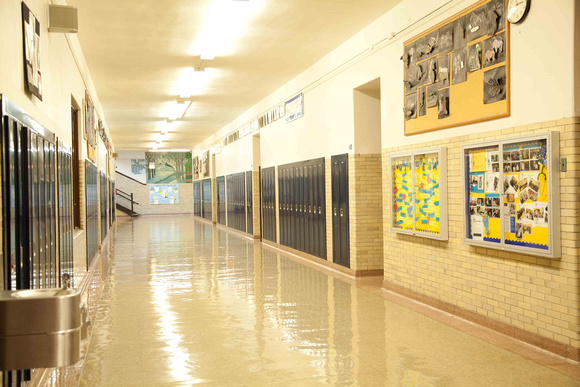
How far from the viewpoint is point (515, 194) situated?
16.3 ft

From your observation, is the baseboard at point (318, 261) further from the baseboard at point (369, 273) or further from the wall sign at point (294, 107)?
the wall sign at point (294, 107)

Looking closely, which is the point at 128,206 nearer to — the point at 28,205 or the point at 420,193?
the point at 420,193

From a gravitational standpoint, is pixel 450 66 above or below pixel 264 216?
above

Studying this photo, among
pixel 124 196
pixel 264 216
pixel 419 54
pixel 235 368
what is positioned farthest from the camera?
pixel 124 196

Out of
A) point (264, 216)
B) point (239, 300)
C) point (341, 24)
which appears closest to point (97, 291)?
point (239, 300)

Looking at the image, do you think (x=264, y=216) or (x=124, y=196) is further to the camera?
(x=124, y=196)

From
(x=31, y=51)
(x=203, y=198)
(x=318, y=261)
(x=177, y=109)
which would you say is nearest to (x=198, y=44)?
(x=318, y=261)

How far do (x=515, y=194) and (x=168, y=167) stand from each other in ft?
103

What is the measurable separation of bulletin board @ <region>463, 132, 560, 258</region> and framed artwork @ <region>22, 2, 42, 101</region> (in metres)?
4.07

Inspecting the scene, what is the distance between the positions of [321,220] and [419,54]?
446cm

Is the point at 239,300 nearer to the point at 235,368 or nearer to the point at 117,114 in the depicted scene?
the point at 235,368

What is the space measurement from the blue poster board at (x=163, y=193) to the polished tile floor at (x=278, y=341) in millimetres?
26945

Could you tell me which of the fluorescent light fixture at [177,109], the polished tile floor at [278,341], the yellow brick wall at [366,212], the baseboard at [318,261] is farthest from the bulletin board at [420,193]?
the fluorescent light fixture at [177,109]

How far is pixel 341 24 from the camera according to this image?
8070 millimetres
